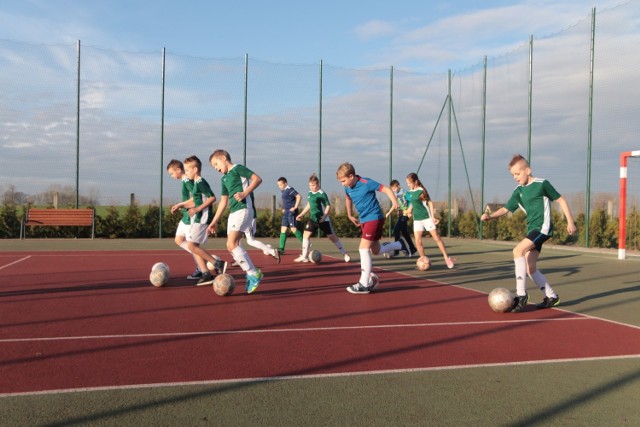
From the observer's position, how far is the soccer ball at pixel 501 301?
6.61m

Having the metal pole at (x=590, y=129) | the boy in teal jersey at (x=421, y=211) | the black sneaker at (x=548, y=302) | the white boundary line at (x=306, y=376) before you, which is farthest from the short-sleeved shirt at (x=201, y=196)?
the metal pole at (x=590, y=129)

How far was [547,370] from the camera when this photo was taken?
4.28 m

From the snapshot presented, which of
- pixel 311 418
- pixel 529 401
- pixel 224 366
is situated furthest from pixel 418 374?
pixel 224 366

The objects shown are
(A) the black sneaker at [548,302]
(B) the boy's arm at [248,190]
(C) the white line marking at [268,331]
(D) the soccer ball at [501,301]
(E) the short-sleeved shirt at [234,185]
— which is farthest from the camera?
(E) the short-sleeved shirt at [234,185]

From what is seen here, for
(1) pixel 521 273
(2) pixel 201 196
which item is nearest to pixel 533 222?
(1) pixel 521 273

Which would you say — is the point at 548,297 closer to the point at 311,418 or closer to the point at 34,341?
the point at 311,418

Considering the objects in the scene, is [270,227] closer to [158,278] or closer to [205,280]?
[205,280]

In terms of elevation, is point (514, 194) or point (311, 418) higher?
point (514, 194)

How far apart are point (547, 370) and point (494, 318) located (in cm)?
212

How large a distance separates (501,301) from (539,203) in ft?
4.40

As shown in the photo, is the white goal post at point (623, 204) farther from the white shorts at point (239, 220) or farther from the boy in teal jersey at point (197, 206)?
the boy in teal jersey at point (197, 206)

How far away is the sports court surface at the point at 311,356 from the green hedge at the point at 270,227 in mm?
10442

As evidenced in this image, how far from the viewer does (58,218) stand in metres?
20.3

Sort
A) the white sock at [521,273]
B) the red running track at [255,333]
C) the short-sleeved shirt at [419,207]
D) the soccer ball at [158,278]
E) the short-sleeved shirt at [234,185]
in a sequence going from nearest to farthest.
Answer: the red running track at [255,333], the white sock at [521,273], the short-sleeved shirt at [234,185], the soccer ball at [158,278], the short-sleeved shirt at [419,207]
